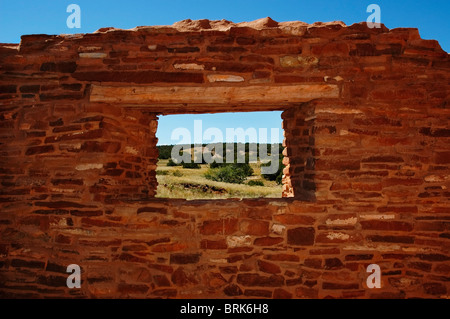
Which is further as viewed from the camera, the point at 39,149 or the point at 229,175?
the point at 229,175

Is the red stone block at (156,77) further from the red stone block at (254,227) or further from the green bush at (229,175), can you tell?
the green bush at (229,175)

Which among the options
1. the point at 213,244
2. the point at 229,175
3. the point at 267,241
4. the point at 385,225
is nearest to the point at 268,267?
the point at 267,241

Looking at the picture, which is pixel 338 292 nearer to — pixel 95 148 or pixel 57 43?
pixel 95 148

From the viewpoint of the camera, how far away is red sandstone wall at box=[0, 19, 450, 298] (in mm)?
3133

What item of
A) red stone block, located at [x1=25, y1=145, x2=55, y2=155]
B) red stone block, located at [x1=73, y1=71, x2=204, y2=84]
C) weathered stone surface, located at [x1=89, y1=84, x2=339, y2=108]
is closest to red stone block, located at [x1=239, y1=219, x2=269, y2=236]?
weathered stone surface, located at [x1=89, y1=84, x2=339, y2=108]

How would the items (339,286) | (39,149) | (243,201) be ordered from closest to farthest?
(339,286) < (243,201) < (39,149)

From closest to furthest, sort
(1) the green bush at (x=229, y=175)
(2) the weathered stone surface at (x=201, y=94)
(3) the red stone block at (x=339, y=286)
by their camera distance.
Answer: (3) the red stone block at (x=339, y=286) → (2) the weathered stone surface at (x=201, y=94) → (1) the green bush at (x=229, y=175)

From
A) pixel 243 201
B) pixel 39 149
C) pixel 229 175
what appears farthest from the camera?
pixel 229 175

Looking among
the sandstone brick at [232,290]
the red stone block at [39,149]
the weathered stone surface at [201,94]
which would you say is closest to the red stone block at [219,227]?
the sandstone brick at [232,290]

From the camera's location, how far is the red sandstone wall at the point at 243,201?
3.13 m

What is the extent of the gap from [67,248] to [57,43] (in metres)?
2.45

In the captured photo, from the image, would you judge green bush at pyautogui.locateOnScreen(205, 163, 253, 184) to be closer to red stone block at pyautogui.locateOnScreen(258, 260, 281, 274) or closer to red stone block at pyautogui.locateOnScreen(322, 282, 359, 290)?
red stone block at pyautogui.locateOnScreen(258, 260, 281, 274)

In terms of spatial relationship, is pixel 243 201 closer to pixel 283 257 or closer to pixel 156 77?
pixel 283 257

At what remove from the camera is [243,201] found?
10.6ft
